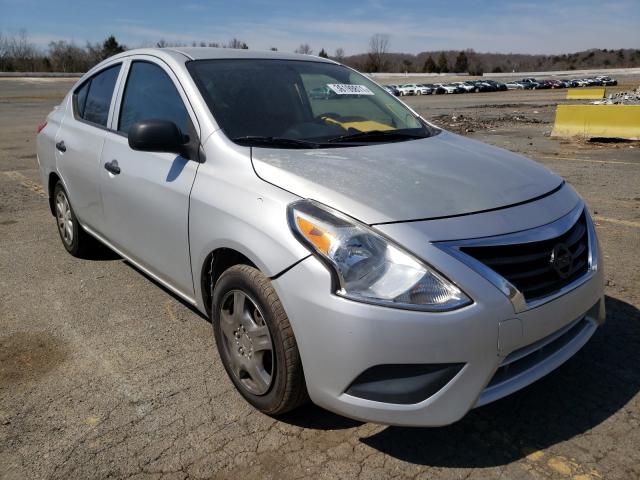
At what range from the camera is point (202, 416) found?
256 centimetres

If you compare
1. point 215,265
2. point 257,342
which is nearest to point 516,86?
point 215,265

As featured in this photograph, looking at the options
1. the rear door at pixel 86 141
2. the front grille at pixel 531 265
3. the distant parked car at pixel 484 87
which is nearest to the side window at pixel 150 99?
the rear door at pixel 86 141

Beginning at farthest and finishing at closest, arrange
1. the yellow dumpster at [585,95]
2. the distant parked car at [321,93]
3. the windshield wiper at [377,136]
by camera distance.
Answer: the yellow dumpster at [585,95], the distant parked car at [321,93], the windshield wiper at [377,136]

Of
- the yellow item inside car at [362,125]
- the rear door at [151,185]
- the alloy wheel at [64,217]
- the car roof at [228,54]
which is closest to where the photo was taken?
the rear door at [151,185]

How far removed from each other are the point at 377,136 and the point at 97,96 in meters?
2.36

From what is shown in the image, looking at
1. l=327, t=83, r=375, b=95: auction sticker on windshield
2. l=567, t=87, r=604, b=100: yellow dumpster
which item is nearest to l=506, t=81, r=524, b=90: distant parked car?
l=567, t=87, r=604, b=100: yellow dumpster

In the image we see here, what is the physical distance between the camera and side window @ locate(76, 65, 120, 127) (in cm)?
393

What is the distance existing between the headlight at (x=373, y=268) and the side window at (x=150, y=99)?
1277 mm

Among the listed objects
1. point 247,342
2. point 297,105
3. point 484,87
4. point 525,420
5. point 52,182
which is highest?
point 297,105

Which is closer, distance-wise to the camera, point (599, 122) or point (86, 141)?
point (86, 141)

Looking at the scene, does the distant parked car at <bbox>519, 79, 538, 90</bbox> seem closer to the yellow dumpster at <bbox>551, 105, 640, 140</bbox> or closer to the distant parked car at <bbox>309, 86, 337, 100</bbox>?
the yellow dumpster at <bbox>551, 105, 640, 140</bbox>

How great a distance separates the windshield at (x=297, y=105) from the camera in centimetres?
294

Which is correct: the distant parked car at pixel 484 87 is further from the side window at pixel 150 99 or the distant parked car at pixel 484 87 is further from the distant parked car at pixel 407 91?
the side window at pixel 150 99

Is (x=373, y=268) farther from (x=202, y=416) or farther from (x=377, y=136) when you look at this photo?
(x=377, y=136)
